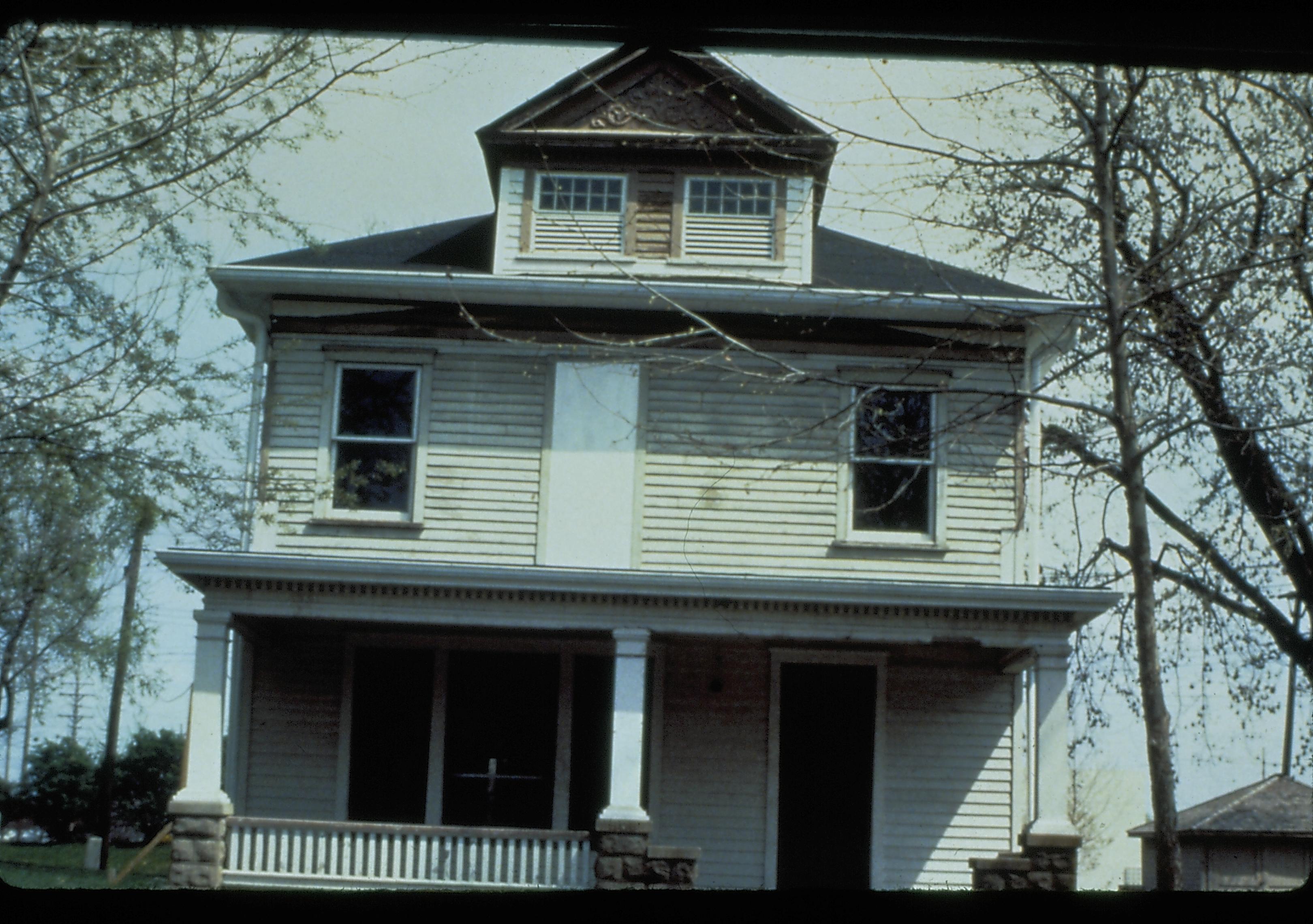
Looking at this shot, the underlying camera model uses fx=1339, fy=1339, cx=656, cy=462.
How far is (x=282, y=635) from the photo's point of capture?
Result: 9.46 meters

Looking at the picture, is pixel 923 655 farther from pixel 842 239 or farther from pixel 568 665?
pixel 842 239

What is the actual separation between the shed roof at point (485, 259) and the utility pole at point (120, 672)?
2.56 meters

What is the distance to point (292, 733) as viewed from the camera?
935 cm

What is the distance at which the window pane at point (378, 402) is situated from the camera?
9.55 m

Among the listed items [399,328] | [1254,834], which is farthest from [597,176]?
[1254,834]

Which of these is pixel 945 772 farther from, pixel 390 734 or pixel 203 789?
pixel 203 789

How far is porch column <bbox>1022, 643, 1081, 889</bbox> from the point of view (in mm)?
8062

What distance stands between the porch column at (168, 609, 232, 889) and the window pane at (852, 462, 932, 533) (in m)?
4.40

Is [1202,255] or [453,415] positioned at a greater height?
[1202,255]

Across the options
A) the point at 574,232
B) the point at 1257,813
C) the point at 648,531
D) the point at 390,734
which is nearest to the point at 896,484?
the point at 648,531

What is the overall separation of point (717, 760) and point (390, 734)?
230 cm

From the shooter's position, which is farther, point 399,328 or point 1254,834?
point 399,328

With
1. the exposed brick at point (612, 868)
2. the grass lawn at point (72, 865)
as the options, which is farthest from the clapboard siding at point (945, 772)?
the grass lawn at point (72, 865)

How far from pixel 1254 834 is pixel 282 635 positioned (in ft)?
20.8
